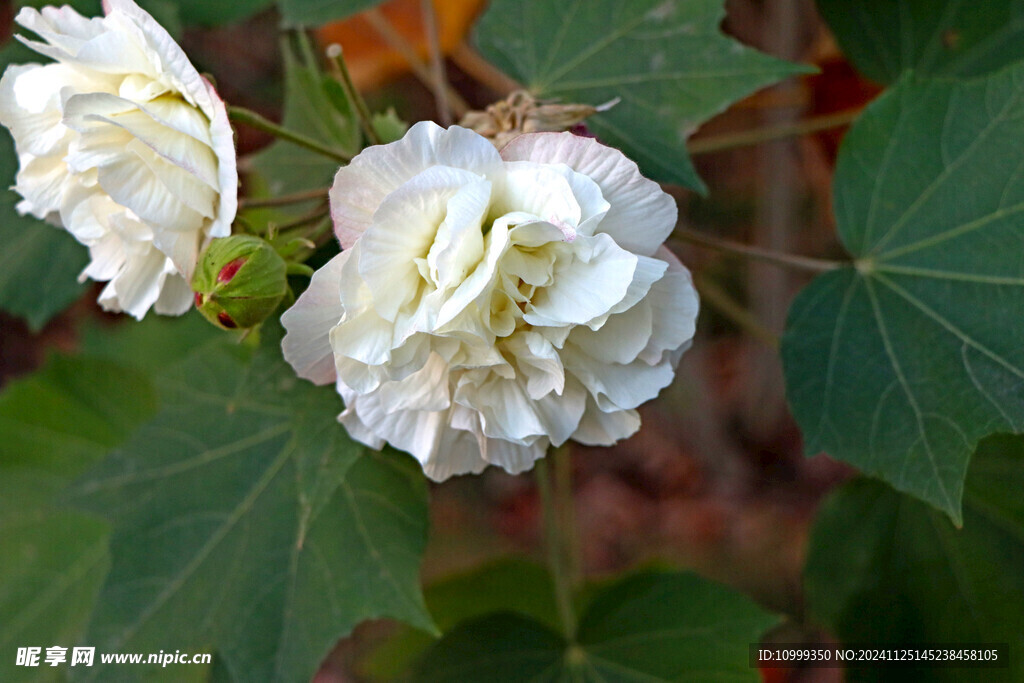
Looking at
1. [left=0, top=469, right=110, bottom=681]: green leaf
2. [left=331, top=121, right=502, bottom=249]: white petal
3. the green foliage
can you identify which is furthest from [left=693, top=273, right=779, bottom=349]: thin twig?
[left=0, top=469, right=110, bottom=681]: green leaf

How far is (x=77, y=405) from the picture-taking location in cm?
113

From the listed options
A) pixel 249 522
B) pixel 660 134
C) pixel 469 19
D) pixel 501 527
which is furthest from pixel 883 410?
pixel 501 527

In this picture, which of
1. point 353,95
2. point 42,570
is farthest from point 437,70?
point 42,570

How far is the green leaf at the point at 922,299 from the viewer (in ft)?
2.11

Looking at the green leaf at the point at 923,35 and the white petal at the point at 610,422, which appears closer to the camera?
the white petal at the point at 610,422

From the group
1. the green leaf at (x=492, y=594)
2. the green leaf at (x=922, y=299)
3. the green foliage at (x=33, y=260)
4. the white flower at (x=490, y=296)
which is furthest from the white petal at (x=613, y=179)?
the green leaf at (x=492, y=594)

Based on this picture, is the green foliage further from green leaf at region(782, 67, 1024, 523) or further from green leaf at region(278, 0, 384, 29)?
green leaf at region(782, 67, 1024, 523)

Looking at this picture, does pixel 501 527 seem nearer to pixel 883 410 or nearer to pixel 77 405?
pixel 77 405

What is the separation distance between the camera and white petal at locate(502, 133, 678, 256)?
513 mm

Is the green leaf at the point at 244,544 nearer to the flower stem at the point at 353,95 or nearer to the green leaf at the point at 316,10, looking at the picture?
the flower stem at the point at 353,95

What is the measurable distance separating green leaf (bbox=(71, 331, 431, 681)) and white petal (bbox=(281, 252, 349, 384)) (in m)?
0.24

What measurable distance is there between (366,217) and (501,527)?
1507mm

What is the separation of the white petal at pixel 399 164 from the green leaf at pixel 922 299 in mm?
381

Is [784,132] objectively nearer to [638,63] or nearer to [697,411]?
[638,63]
